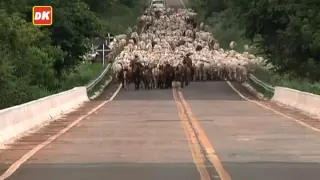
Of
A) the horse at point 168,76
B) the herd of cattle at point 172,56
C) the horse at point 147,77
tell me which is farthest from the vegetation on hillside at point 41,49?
the horse at point 168,76

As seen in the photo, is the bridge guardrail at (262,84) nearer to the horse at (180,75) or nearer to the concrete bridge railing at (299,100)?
the horse at (180,75)

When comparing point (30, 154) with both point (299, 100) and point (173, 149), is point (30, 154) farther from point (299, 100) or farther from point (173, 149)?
point (299, 100)

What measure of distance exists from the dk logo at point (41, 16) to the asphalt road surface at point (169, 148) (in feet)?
30.6

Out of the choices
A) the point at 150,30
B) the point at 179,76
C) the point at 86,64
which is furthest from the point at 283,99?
the point at 150,30

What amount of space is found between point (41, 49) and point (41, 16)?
5255 millimetres

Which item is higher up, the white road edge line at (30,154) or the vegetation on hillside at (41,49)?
the vegetation on hillside at (41,49)

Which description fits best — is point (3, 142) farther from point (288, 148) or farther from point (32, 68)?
point (32, 68)

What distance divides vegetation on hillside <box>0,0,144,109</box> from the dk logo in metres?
0.64

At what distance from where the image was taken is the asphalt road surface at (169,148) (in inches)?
509

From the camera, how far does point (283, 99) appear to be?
36.2m

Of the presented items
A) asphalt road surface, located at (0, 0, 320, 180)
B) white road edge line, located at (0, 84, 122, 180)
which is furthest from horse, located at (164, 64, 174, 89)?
white road edge line, located at (0, 84, 122, 180)

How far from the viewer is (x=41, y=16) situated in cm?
3722

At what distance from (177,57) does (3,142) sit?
44.4 meters

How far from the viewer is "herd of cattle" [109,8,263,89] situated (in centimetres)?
5197
